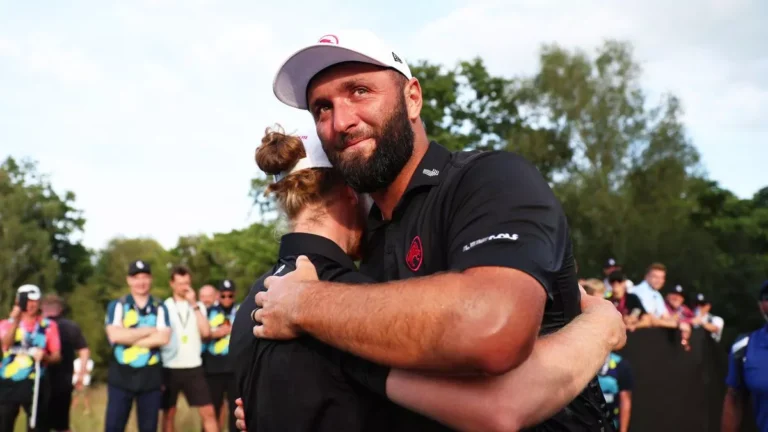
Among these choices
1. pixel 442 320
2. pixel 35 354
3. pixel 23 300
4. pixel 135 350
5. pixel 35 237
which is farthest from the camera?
pixel 35 237

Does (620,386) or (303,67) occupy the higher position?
(303,67)

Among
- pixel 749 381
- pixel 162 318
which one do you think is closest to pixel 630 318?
pixel 749 381

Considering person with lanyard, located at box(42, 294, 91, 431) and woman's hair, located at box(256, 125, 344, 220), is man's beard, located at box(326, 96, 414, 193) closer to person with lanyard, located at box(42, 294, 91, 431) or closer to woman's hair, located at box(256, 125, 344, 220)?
woman's hair, located at box(256, 125, 344, 220)

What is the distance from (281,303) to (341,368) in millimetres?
236

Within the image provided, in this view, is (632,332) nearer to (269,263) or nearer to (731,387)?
(731,387)

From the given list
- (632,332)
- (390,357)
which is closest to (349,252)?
(390,357)

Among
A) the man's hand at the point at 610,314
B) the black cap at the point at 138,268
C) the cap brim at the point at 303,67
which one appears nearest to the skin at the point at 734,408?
the man's hand at the point at 610,314

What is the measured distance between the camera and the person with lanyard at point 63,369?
12.0 meters

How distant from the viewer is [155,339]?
35.2 ft

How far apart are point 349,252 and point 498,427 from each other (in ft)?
3.02

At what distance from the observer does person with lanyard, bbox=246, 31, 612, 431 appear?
206cm

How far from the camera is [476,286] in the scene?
6.76 ft

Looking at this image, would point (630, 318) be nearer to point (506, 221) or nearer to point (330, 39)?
point (330, 39)

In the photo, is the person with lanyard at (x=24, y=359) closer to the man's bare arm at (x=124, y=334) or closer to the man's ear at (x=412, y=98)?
the man's bare arm at (x=124, y=334)
